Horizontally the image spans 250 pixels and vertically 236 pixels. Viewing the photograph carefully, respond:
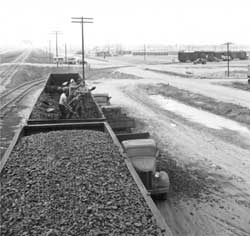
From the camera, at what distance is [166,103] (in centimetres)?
2781

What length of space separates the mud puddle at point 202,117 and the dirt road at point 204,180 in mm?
946

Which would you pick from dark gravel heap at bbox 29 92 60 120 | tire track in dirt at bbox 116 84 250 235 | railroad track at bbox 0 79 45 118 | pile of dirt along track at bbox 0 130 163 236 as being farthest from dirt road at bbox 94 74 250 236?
railroad track at bbox 0 79 45 118

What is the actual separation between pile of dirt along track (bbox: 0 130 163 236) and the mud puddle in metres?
11.4

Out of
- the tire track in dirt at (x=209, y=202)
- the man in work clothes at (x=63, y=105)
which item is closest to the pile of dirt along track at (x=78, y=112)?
the man in work clothes at (x=63, y=105)

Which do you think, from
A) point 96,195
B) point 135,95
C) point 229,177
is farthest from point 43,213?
point 135,95

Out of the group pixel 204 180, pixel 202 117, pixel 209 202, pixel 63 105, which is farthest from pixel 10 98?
pixel 209 202

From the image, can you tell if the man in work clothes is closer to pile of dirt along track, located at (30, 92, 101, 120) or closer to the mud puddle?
pile of dirt along track, located at (30, 92, 101, 120)

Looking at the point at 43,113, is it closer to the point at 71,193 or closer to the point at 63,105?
the point at 63,105

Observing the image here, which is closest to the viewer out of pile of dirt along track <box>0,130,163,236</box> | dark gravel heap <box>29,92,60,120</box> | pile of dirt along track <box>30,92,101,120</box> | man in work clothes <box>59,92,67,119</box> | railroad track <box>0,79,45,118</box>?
pile of dirt along track <box>0,130,163,236</box>

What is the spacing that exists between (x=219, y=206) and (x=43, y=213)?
539 centimetres

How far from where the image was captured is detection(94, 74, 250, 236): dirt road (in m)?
8.17

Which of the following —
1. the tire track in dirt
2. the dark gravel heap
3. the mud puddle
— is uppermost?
the dark gravel heap

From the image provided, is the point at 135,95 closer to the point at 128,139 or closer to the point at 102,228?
the point at 128,139

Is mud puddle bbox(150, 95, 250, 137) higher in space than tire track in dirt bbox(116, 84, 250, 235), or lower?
higher
